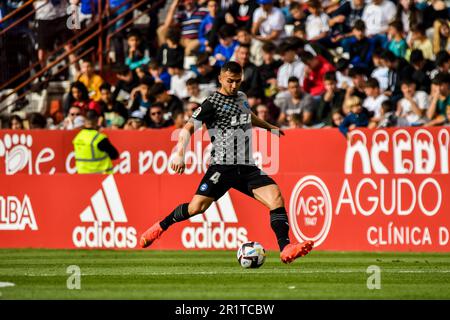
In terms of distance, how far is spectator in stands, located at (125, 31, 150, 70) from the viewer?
24750 mm

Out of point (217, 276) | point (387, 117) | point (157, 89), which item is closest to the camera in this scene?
point (217, 276)

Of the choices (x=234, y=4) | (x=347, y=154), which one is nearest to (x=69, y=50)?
(x=234, y=4)

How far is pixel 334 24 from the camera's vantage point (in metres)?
23.2

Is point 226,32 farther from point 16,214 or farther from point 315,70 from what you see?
point 16,214

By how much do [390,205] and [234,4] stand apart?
781 centimetres

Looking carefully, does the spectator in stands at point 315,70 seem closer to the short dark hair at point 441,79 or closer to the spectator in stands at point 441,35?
the spectator in stands at point 441,35

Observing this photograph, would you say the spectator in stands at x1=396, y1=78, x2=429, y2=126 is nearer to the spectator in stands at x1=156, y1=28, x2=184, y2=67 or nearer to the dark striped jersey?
the spectator in stands at x1=156, y1=28, x2=184, y2=67

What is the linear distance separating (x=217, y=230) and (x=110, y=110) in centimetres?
569

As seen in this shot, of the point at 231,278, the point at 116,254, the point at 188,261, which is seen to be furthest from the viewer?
the point at 116,254

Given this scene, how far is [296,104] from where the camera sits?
72.3ft

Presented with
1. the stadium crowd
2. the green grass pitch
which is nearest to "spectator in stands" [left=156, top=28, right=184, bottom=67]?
the stadium crowd

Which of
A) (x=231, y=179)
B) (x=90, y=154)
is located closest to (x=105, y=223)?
(x=90, y=154)

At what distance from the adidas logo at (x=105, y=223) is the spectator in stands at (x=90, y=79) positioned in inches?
190

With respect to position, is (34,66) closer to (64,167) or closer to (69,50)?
(69,50)
